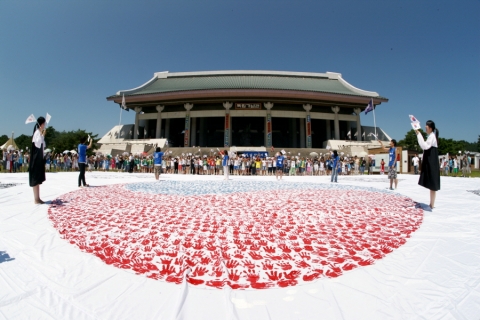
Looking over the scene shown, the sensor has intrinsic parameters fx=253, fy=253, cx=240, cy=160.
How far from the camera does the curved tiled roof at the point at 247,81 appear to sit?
37.8m

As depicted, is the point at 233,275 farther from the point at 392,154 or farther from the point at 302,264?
the point at 392,154

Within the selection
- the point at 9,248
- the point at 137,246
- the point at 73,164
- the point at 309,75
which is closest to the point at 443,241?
the point at 137,246

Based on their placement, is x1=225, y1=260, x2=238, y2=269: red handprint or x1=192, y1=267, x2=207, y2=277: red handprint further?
x1=225, y1=260, x2=238, y2=269: red handprint

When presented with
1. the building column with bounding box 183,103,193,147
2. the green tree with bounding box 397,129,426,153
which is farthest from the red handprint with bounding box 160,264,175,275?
the green tree with bounding box 397,129,426,153

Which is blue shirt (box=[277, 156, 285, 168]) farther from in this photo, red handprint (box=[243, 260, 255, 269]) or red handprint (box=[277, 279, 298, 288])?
red handprint (box=[277, 279, 298, 288])

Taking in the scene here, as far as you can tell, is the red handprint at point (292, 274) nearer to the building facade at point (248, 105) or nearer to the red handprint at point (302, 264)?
the red handprint at point (302, 264)

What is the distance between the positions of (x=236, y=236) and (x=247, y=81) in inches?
1472

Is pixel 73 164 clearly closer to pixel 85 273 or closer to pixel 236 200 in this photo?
pixel 236 200

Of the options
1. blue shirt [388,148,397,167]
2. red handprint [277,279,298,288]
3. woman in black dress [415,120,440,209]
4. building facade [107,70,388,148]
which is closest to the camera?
red handprint [277,279,298,288]

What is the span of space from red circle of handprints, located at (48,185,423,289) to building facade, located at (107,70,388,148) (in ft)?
96.3

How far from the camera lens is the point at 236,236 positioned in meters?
3.58

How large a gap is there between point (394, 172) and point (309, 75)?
36040mm

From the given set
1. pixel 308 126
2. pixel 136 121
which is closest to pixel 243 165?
pixel 308 126

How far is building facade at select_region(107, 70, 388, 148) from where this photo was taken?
113 ft
